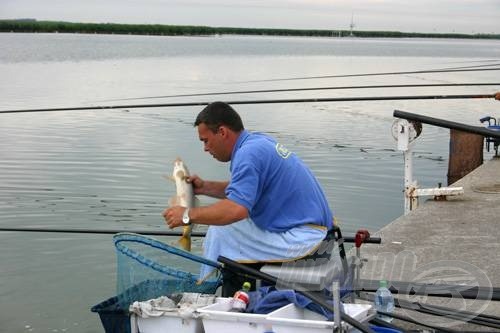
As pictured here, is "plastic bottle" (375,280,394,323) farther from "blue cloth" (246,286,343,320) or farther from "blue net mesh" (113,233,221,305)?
"blue net mesh" (113,233,221,305)

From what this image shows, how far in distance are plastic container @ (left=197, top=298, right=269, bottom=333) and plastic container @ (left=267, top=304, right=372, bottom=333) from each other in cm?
7

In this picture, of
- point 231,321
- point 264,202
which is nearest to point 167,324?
point 231,321

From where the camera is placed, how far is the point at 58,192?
503 inches

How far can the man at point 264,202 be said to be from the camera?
4.63m

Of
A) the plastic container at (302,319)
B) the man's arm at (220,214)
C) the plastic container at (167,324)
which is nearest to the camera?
the plastic container at (302,319)

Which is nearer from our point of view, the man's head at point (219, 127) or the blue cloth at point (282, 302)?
the blue cloth at point (282, 302)

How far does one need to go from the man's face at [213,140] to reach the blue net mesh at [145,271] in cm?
62

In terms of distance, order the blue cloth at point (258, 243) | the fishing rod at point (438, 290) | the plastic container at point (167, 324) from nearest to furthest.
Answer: the plastic container at point (167, 324) → the blue cloth at point (258, 243) → the fishing rod at point (438, 290)

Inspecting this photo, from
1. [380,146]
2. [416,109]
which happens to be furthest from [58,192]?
[416,109]

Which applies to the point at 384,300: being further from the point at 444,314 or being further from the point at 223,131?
the point at 223,131

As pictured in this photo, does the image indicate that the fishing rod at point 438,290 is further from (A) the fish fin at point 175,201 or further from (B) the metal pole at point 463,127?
(A) the fish fin at point 175,201

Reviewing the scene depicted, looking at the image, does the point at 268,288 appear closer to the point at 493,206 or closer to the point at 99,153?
the point at 493,206

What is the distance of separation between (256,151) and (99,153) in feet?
38.7

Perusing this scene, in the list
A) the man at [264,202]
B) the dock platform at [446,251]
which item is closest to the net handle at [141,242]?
the man at [264,202]
